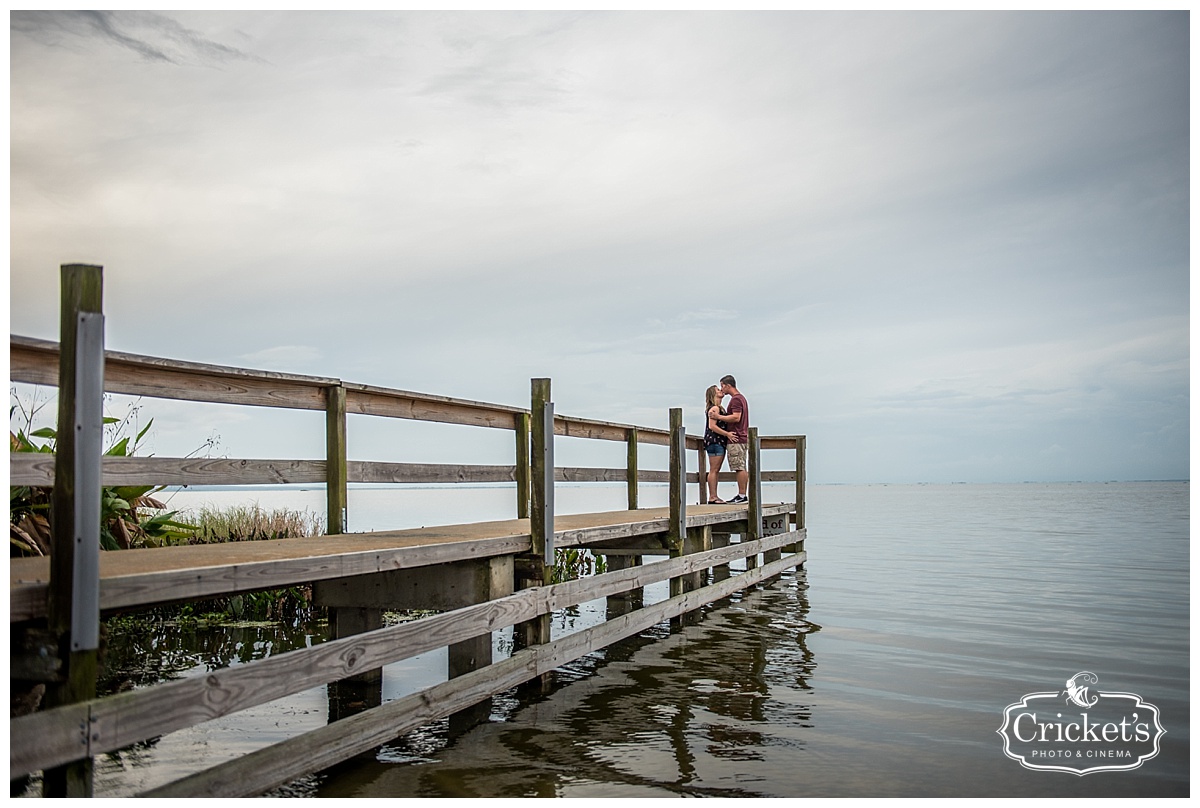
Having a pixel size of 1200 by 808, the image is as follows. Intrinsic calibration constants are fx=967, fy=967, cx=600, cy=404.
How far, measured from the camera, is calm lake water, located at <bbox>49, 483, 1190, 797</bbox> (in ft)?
17.5

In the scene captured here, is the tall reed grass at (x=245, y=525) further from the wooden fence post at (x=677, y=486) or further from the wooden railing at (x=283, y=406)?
the wooden fence post at (x=677, y=486)

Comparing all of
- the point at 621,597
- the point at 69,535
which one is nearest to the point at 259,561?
the point at 69,535

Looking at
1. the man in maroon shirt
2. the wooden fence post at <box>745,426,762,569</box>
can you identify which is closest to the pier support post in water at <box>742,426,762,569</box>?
the wooden fence post at <box>745,426,762,569</box>

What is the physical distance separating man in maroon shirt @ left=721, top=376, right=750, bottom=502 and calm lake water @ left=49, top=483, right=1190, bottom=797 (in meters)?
1.72

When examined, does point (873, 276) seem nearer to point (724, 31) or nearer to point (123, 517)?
point (724, 31)

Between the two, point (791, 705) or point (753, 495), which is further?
point (753, 495)

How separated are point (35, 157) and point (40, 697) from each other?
13.1 meters

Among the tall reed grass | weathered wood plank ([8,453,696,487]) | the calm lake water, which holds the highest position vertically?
weathered wood plank ([8,453,696,487])

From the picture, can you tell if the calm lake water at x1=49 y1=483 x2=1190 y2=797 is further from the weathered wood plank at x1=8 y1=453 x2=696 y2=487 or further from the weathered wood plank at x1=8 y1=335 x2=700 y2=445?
the weathered wood plank at x1=8 y1=335 x2=700 y2=445

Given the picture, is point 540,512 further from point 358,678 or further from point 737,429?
point 737,429

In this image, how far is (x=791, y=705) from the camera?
7.12 m

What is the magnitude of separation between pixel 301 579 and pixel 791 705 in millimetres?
→ 3946

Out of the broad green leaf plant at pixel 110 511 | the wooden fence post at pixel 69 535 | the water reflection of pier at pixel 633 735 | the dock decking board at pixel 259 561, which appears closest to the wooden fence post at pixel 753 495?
the water reflection of pier at pixel 633 735

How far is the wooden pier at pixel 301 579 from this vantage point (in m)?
3.56
